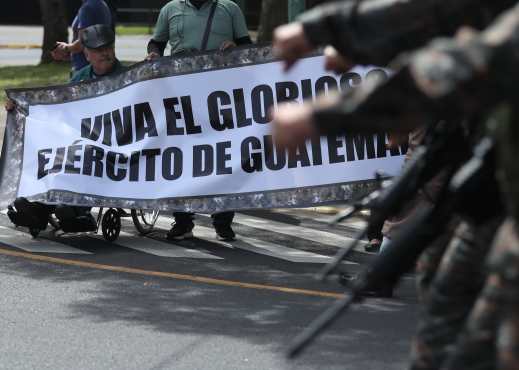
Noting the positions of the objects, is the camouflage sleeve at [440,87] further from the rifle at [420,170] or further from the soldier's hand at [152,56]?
the soldier's hand at [152,56]

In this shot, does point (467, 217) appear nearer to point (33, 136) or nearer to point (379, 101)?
point (379, 101)

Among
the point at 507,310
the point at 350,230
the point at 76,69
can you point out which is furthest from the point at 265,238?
the point at 507,310

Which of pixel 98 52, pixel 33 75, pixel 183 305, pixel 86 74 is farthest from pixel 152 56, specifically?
pixel 33 75

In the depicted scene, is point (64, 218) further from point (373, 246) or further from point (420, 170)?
point (420, 170)

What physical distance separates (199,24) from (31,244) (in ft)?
6.94

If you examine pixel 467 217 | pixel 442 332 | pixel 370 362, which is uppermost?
pixel 467 217

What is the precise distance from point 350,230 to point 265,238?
75 cm

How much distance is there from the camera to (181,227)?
1000 centimetres

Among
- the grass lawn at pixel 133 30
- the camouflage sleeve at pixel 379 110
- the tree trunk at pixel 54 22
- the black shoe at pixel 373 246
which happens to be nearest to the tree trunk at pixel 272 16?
the tree trunk at pixel 54 22

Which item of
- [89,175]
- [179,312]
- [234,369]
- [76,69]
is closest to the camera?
[234,369]

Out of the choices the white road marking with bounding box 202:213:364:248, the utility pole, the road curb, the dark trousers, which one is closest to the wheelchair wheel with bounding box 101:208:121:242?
the dark trousers

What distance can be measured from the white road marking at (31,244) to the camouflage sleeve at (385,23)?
19.3ft

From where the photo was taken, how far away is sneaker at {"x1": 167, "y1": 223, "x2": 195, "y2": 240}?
998 cm

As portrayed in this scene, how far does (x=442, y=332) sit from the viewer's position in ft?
14.0
